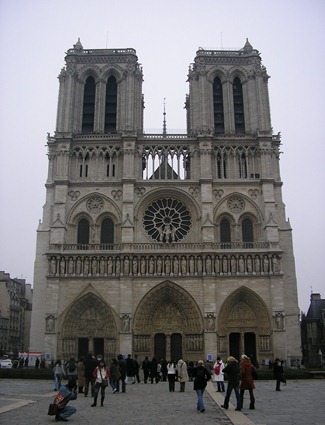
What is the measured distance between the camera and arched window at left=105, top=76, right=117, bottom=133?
135ft

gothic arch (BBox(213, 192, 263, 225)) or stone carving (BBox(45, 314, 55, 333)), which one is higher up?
Result: gothic arch (BBox(213, 192, 263, 225))

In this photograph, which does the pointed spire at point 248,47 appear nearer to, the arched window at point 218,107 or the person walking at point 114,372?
the arched window at point 218,107

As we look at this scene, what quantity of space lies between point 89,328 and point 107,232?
291 inches

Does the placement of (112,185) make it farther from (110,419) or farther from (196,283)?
(110,419)

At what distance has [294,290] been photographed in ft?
119

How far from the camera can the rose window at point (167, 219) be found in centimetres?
3781

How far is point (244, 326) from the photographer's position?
3531 centimetres

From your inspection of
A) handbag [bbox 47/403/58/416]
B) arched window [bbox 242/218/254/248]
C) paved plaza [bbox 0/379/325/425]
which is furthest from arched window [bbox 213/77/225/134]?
Answer: handbag [bbox 47/403/58/416]

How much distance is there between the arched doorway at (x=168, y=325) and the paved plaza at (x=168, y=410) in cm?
1639

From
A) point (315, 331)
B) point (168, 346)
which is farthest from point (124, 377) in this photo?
point (315, 331)

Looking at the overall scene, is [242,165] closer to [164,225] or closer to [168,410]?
[164,225]

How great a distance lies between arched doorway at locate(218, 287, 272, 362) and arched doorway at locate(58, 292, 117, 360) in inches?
310

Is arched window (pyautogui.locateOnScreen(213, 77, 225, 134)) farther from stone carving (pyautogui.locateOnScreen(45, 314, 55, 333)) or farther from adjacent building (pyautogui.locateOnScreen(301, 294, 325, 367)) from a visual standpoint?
adjacent building (pyautogui.locateOnScreen(301, 294, 325, 367))

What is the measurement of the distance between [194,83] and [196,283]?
17457 mm
